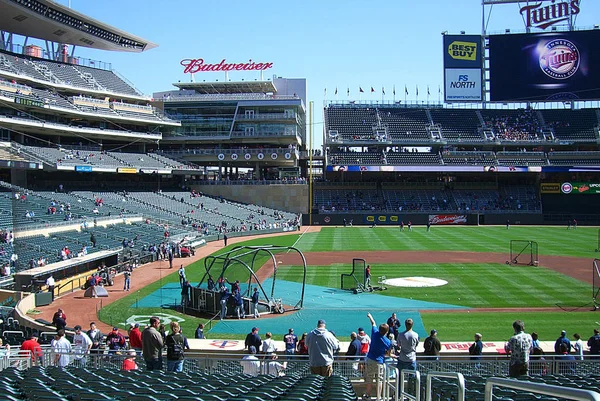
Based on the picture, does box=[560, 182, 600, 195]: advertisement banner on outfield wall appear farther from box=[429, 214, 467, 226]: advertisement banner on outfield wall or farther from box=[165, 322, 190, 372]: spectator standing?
box=[165, 322, 190, 372]: spectator standing

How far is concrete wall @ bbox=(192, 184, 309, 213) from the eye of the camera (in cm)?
6944

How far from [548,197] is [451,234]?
74.6 ft

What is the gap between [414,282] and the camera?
28.2 metres

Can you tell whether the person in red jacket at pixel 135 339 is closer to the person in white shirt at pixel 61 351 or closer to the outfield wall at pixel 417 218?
the person in white shirt at pixel 61 351

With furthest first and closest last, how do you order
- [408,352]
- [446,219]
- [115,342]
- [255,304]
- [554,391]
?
1. [446,219]
2. [255,304]
3. [115,342]
4. [408,352]
5. [554,391]

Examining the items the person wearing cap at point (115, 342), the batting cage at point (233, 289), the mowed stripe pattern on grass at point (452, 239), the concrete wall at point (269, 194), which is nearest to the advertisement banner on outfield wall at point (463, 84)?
the mowed stripe pattern on grass at point (452, 239)

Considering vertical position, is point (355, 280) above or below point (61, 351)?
below

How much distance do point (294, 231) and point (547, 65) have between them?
38.1m

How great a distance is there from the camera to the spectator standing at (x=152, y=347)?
408 inches

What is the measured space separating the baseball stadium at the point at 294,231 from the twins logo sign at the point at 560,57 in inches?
6.9

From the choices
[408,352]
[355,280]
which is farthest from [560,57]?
[408,352]

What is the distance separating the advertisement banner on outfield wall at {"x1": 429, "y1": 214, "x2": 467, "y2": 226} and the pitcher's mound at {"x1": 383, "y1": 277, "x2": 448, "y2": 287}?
36186mm

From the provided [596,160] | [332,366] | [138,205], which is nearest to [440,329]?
[332,366]

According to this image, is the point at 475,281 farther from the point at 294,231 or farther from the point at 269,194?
the point at 269,194
